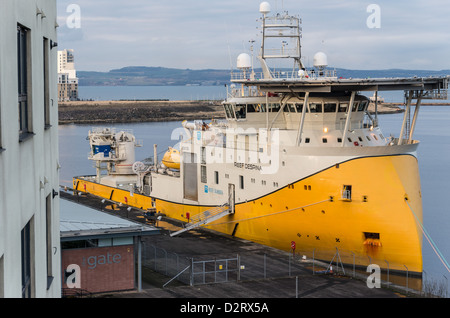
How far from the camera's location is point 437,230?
4734 centimetres

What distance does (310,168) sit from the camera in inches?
1242

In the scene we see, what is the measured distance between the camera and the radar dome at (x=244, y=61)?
122 ft

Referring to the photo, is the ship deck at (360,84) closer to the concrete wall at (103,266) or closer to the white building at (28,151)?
the concrete wall at (103,266)

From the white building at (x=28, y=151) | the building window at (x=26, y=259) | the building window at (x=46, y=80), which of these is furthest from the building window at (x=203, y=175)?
the building window at (x=26, y=259)

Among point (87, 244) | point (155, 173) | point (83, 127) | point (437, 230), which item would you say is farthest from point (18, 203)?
point (83, 127)

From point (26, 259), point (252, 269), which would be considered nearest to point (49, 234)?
point (26, 259)

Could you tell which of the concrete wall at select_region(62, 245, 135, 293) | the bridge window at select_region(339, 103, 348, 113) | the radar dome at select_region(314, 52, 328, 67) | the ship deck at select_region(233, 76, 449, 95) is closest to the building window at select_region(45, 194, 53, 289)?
the concrete wall at select_region(62, 245, 135, 293)

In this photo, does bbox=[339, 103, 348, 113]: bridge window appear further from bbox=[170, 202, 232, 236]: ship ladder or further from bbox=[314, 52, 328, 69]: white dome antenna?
bbox=[170, 202, 232, 236]: ship ladder

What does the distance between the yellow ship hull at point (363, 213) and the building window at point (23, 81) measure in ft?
69.9

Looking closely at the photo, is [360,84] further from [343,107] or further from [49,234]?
[49,234]

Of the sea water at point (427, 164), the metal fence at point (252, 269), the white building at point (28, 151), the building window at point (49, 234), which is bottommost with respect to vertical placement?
the sea water at point (427, 164)

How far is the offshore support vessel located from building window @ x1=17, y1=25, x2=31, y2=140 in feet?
69.6

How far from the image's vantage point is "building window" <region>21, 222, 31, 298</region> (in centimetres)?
1055

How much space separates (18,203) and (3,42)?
2.30 m
